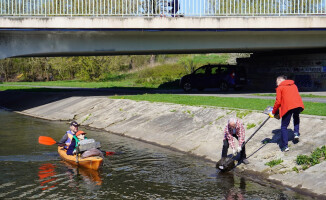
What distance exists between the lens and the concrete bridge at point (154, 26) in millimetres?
27312

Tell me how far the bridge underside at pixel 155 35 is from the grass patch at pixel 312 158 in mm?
15236

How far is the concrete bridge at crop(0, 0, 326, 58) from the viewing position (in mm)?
27312

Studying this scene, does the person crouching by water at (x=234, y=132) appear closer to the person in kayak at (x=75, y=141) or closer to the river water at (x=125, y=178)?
the river water at (x=125, y=178)

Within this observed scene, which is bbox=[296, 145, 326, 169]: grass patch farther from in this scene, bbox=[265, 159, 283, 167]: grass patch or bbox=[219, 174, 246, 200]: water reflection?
bbox=[219, 174, 246, 200]: water reflection

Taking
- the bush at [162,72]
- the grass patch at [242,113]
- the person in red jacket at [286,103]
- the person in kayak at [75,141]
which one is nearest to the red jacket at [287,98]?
the person in red jacket at [286,103]

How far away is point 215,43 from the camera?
29422mm

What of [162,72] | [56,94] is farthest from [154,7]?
[162,72]

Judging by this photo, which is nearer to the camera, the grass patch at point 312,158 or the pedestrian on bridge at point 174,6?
the grass patch at point 312,158

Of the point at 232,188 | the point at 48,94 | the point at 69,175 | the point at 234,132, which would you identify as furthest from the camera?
the point at 48,94

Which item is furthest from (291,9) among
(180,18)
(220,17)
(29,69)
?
(29,69)

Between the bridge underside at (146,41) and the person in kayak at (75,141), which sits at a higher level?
the bridge underside at (146,41)

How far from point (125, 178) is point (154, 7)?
1705 centimetres

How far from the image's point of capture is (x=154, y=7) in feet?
95.5

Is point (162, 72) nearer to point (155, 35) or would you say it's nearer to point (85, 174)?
point (155, 35)
